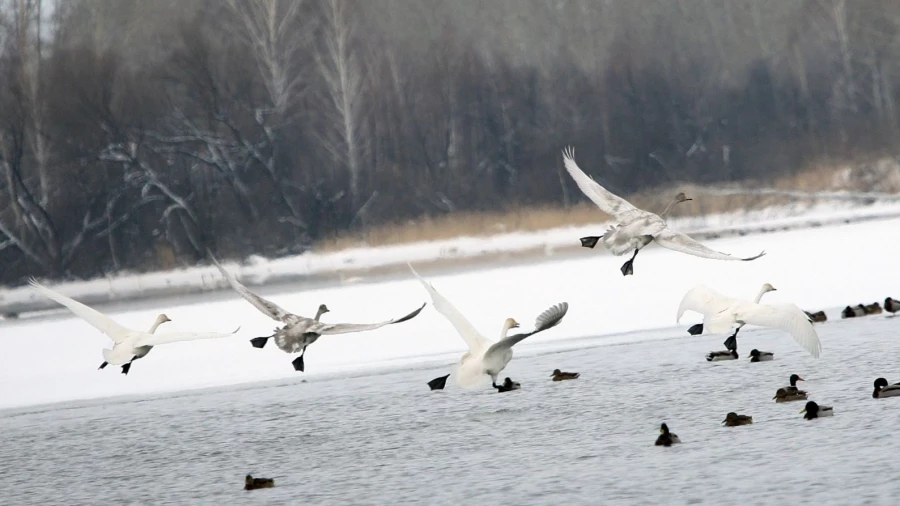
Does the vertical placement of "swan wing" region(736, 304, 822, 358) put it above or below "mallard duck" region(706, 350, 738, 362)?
above

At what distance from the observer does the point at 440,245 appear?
25391mm

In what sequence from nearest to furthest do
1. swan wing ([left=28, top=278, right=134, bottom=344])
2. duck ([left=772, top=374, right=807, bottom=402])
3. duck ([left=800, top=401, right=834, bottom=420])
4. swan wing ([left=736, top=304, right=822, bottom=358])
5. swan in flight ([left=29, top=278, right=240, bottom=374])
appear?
1. duck ([left=800, top=401, right=834, bottom=420])
2. duck ([left=772, top=374, right=807, bottom=402])
3. swan wing ([left=736, top=304, right=822, bottom=358])
4. swan in flight ([left=29, top=278, right=240, bottom=374])
5. swan wing ([left=28, top=278, right=134, bottom=344])

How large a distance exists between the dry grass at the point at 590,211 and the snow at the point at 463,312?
4801 mm

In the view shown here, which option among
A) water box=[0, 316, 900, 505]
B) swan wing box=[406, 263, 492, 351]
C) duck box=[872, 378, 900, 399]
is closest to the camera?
water box=[0, 316, 900, 505]

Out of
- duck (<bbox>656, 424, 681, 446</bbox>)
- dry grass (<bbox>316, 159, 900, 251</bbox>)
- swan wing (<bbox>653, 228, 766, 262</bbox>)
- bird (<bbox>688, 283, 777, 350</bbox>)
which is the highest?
dry grass (<bbox>316, 159, 900, 251</bbox>)

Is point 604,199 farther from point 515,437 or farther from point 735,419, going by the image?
point 735,419

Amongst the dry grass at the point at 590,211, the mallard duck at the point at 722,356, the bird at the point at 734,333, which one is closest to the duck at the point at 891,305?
the bird at the point at 734,333

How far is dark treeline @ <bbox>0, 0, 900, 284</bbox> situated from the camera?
3141cm

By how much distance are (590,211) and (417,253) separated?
11.4ft

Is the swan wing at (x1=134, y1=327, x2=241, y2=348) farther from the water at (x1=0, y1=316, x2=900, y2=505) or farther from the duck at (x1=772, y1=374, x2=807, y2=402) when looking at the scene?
the duck at (x1=772, y1=374, x2=807, y2=402)

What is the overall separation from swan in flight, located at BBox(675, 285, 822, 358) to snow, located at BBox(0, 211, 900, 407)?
3.11 feet

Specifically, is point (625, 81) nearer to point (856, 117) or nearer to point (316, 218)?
point (856, 117)

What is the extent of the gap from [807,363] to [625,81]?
27.9 meters

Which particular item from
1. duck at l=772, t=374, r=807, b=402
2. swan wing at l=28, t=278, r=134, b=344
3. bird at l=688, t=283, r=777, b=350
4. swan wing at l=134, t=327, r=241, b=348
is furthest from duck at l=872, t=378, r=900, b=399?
swan wing at l=28, t=278, r=134, b=344
